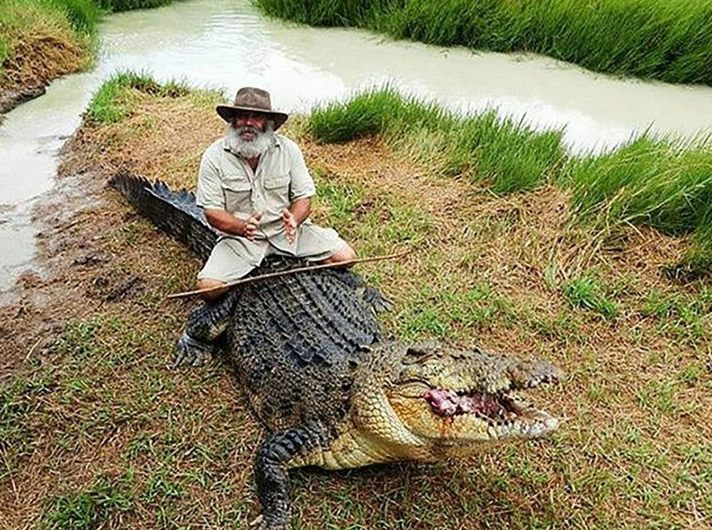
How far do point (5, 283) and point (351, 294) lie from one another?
1871 millimetres

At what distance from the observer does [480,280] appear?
3.73 m

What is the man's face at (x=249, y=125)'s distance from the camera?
2885mm

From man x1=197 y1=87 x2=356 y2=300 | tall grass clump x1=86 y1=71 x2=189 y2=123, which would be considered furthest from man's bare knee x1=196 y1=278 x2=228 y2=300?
tall grass clump x1=86 y1=71 x2=189 y2=123

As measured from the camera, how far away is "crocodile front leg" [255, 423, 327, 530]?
7.51 ft

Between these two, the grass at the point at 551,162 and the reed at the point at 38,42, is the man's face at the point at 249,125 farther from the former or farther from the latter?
the reed at the point at 38,42

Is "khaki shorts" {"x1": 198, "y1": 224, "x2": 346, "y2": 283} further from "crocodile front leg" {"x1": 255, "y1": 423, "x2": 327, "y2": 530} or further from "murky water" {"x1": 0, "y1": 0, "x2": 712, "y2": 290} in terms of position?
"murky water" {"x1": 0, "y1": 0, "x2": 712, "y2": 290}

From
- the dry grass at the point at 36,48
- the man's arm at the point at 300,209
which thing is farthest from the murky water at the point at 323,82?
the man's arm at the point at 300,209

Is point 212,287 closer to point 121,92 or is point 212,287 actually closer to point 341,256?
point 341,256

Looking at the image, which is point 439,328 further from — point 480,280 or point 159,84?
point 159,84

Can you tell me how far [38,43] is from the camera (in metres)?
7.01

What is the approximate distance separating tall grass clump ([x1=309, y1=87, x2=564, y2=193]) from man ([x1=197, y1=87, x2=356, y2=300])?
1755 mm

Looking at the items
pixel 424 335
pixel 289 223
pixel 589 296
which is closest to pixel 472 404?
pixel 424 335

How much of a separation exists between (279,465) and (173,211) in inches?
76.6

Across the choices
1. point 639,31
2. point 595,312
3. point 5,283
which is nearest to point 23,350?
point 5,283
